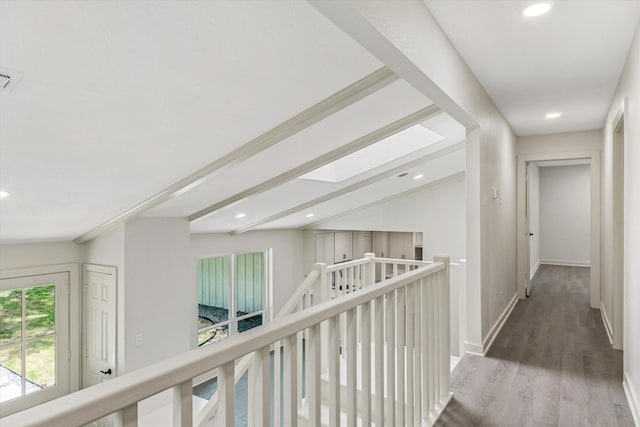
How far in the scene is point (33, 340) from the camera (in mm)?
4312

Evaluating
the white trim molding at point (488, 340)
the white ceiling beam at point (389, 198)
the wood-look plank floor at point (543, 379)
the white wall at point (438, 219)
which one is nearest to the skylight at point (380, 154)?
the white trim molding at point (488, 340)

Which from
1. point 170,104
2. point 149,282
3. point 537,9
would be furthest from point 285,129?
point 149,282

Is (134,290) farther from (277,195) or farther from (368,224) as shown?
(368,224)

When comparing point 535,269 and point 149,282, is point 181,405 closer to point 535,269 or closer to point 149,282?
point 149,282

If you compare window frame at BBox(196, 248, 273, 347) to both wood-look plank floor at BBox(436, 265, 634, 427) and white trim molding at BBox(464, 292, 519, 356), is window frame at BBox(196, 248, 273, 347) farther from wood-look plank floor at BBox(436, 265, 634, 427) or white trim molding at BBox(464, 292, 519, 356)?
wood-look plank floor at BBox(436, 265, 634, 427)

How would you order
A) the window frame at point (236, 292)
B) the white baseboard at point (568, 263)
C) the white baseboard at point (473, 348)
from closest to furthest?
the white baseboard at point (473, 348)
the window frame at point (236, 292)
the white baseboard at point (568, 263)

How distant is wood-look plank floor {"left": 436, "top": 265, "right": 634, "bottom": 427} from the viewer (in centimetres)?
231

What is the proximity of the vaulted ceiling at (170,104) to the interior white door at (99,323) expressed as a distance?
2.03 feet

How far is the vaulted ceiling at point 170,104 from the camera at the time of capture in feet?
5.26

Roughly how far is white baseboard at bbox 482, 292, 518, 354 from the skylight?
7.00 feet

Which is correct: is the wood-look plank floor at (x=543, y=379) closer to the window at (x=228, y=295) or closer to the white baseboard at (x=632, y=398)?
the white baseboard at (x=632, y=398)

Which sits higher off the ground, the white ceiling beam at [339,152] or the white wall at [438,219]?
the white ceiling beam at [339,152]

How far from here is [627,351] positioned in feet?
8.35

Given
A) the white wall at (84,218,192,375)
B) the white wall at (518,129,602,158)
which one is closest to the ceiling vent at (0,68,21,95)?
the white wall at (84,218,192,375)
